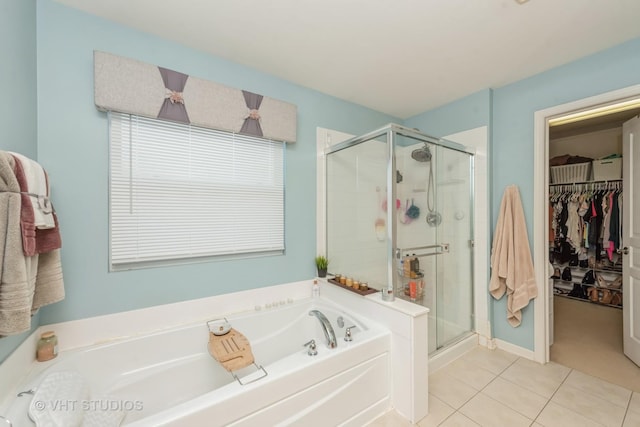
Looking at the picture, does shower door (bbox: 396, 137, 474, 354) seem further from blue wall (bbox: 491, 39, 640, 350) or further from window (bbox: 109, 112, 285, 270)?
window (bbox: 109, 112, 285, 270)

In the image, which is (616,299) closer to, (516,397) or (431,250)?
(516,397)

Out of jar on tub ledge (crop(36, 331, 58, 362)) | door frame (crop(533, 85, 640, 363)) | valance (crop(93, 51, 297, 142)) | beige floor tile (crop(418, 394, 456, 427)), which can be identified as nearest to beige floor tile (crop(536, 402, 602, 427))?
beige floor tile (crop(418, 394, 456, 427))

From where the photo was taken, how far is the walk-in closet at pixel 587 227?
3.12m

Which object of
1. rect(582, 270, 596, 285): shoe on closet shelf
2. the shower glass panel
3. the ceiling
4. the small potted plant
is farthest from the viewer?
rect(582, 270, 596, 285): shoe on closet shelf

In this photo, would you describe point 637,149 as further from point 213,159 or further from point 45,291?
point 45,291

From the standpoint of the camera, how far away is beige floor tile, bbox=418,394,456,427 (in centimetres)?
160

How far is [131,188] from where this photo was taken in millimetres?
1717

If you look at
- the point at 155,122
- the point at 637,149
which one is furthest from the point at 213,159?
the point at 637,149

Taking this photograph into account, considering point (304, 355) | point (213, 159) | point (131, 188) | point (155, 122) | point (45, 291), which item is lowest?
point (304, 355)

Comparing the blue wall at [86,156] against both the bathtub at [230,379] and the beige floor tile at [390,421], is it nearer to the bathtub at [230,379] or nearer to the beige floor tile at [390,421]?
the bathtub at [230,379]

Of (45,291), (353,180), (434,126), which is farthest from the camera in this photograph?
(434,126)

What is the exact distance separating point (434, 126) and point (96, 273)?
339 cm

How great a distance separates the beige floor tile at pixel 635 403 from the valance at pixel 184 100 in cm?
307

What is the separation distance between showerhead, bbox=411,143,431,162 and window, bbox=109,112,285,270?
118 centimetres
